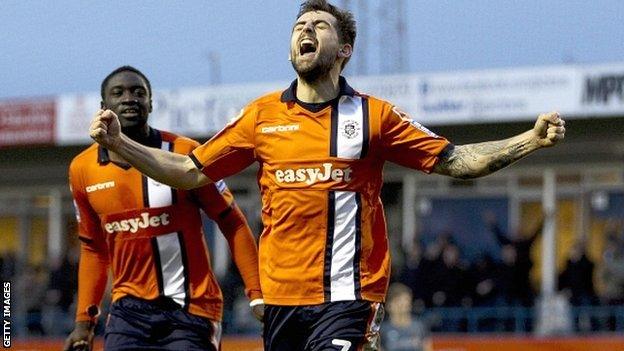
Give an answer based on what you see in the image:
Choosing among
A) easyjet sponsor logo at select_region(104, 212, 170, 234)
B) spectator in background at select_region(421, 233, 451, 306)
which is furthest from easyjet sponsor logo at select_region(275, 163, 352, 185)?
spectator in background at select_region(421, 233, 451, 306)

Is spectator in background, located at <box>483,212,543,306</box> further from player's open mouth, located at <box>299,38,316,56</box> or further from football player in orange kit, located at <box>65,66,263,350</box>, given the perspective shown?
player's open mouth, located at <box>299,38,316,56</box>

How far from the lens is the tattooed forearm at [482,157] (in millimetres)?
6758

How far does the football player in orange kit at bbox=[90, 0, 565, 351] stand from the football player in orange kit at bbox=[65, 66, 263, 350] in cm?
106

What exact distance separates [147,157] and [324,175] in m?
0.80

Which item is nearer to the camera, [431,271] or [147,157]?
[147,157]

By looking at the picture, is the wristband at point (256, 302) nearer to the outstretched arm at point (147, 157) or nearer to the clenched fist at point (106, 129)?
the outstretched arm at point (147, 157)

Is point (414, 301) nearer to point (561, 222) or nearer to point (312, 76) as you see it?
point (561, 222)

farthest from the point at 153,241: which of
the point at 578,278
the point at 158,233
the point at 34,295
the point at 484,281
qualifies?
the point at 34,295

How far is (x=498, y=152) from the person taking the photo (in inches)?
269

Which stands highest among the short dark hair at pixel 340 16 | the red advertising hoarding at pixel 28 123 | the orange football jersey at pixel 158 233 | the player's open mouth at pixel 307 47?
the red advertising hoarding at pixel 28 123

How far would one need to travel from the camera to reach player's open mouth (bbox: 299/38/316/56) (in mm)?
6914

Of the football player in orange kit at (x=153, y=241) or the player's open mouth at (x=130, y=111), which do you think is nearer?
the football player in orange kit at (x=153, y=241)

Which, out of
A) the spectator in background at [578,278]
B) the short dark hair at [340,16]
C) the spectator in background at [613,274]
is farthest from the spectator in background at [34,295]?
the short dark hair at [340,16]

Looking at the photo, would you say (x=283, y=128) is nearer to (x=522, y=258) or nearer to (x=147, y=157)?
(x=147, y=157)
